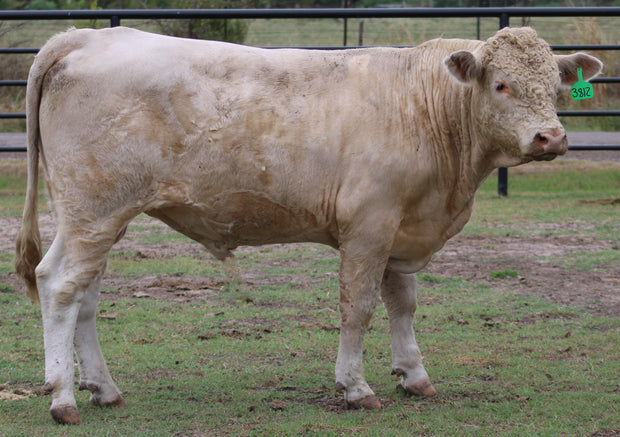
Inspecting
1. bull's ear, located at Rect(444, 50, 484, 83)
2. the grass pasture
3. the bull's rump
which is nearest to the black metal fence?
the grass pasture

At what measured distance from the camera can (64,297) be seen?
170 inches

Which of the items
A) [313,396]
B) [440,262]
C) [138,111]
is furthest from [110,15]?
Answer: [313,396]

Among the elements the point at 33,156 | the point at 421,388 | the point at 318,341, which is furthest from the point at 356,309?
the point at 33,156

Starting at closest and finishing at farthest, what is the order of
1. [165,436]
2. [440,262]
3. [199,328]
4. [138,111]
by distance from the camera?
[165,436] → [138,111] → [199,328] → [440,262]

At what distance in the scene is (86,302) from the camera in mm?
4613

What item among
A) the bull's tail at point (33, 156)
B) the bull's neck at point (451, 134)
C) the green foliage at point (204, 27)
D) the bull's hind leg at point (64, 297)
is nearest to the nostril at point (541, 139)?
the bull's neck at point (451, 134)

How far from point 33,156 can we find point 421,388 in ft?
8.14

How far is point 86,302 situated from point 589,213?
700 cm

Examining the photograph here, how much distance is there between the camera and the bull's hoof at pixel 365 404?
178 inches

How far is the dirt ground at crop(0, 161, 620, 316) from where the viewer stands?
6.91 m

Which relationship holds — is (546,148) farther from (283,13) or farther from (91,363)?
(283,13)

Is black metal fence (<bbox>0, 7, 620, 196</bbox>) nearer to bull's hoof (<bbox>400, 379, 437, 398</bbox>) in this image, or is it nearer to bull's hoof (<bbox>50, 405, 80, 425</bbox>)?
bull's hoof (<bbox>400, 379, 437, 398</bbox>)

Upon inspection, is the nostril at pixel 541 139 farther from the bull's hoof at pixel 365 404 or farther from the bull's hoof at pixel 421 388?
the bull's hoof at pixel 365 404

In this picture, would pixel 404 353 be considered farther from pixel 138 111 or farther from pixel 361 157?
pixel 138 111
